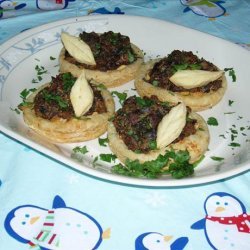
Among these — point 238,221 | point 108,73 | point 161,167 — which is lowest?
point 238,221

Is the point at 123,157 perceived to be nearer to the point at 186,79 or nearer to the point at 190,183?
the point at 190,183

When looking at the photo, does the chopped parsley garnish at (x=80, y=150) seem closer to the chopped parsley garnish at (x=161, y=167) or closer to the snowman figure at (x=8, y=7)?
the chopped parsley garnish at (x=161, y=167)

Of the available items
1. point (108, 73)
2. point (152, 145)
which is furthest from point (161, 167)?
point (108, 73)

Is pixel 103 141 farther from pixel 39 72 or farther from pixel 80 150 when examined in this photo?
pixel 39 72

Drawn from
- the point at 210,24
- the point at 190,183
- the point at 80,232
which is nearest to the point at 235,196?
the point at 190,183

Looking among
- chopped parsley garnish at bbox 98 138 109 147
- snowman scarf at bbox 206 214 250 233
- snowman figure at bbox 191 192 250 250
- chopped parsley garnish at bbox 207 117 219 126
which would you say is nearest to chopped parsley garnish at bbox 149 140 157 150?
chopped parsley garnish at bbox 98 138 109 147

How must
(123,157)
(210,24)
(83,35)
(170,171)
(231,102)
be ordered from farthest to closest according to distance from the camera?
(210,24) < (83,35) < (231,102) < (123,157) < (170,171)

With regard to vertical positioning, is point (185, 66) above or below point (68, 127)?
above

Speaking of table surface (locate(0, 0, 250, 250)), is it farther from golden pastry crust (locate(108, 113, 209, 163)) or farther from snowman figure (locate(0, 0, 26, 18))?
snowman figure (locate(0, 0, 26, 18))
